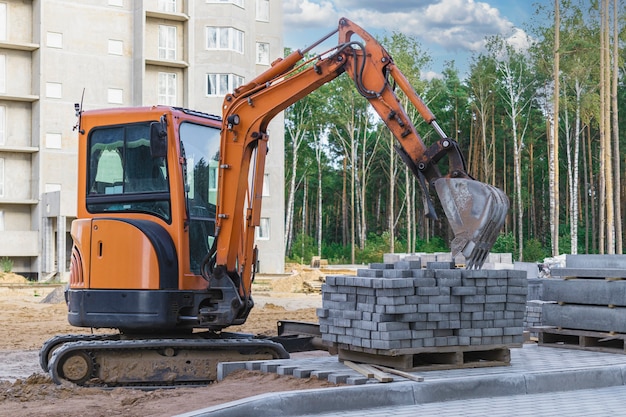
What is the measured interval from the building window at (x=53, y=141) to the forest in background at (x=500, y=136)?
2221cm

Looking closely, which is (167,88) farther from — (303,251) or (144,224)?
(144,224)

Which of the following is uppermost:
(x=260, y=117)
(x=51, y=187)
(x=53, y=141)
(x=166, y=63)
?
(x=166, y=63)

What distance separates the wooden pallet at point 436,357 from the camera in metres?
10.5

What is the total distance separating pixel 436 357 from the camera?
11.0 m

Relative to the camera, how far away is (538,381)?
407 inches

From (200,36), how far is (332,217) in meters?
47.8

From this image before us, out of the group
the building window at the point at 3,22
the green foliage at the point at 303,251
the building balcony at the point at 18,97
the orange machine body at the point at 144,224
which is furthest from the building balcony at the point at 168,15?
the orange machine body at the point at 144,224

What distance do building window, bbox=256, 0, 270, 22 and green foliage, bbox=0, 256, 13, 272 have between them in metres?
21.3

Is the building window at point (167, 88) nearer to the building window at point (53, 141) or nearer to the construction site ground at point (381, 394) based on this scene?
the building window at point (53, 141)

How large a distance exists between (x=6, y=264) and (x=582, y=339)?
3667 centimetres

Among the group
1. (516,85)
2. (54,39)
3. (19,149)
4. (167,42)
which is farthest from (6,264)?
(516,85)

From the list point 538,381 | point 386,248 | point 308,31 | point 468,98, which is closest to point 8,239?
point 386,248

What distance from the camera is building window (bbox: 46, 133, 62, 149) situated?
47.0 metres

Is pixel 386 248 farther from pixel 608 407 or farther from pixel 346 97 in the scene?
pixel 608 407
